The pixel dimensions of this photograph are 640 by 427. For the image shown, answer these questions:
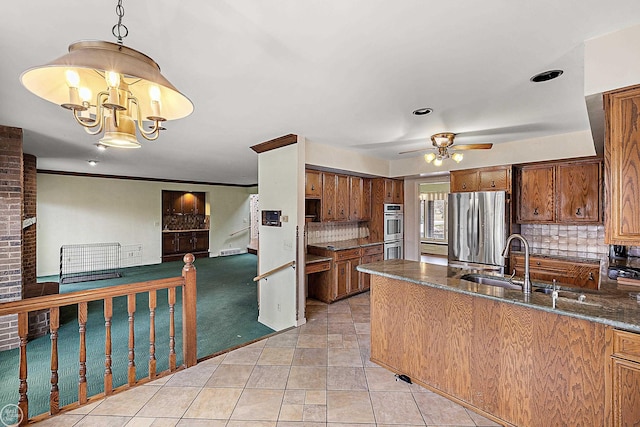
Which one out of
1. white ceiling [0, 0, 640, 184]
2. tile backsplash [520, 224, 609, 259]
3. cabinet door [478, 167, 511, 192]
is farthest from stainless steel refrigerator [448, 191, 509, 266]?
white ceiling [0, 0, 640, 184]

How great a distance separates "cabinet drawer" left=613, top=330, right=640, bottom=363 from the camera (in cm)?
154

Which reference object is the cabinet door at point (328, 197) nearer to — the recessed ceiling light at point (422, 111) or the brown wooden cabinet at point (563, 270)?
the recessed ceiling light at point (422, 111)

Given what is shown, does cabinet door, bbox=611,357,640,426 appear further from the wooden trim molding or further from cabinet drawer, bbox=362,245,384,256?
cabinet drawer, bbox=362,245,384,256

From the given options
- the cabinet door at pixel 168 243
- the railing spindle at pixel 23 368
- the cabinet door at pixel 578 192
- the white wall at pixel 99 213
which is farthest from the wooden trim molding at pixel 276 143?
the cabinet door at pixel 168 243

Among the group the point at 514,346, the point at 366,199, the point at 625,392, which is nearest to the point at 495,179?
the point at 366,199

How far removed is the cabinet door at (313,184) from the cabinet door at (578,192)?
11.2ft

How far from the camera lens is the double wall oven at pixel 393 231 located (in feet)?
18.7

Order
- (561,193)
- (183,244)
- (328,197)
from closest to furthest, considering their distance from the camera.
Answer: (561,193) → (328,197) → (183,244)

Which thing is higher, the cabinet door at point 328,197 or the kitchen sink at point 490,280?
the cabinet door at point 328,197

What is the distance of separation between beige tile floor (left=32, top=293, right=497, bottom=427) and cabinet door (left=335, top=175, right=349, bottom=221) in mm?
2495

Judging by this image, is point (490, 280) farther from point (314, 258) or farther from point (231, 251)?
point (231, 251)

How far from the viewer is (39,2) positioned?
138cm

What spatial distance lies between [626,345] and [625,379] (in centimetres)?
19

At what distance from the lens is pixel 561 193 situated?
405 cm
